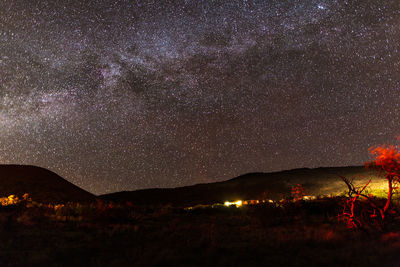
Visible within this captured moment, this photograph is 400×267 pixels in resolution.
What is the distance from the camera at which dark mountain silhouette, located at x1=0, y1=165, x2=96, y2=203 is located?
179 feet

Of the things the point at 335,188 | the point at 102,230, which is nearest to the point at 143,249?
the point at 102,230

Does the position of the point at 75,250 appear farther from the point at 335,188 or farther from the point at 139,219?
the point at 335,188

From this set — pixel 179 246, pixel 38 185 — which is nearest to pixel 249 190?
pixel 38 185

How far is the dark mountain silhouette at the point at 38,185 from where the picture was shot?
54500 millimetres

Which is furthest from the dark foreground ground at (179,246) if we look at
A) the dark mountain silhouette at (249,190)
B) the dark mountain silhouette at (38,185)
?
the dark mountain silhouette at (38,185)

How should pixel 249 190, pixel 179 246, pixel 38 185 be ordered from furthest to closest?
pixel 249 190, pixel 38 185, pixel 179 246

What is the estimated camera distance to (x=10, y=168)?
237ft

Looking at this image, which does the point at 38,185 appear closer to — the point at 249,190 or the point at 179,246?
the point at 249,190

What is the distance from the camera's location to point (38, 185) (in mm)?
62062

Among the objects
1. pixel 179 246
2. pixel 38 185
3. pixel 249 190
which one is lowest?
pixel 179 246

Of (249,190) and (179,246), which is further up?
Result: (249,190)

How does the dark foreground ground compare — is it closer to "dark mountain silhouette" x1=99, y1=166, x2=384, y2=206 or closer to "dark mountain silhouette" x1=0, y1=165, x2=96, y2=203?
"dark mountain silhouette" x1=99, y1=166, x2=384, y2=206

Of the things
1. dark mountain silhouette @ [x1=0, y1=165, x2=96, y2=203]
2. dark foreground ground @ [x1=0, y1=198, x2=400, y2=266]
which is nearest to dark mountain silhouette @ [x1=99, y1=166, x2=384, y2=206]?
dark mountain silhouette @ [x1=0, y1=165, x2=96, y2=203]

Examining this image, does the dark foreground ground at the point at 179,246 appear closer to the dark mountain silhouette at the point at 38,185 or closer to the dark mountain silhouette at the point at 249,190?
the dark mountain silhouette at the point at 249,190
